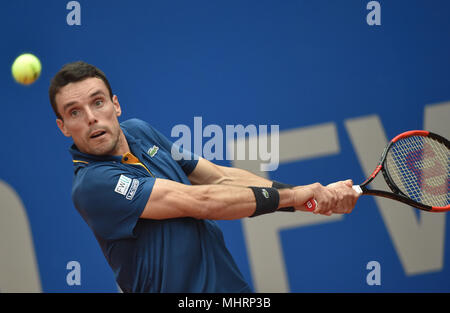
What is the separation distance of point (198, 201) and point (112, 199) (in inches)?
14.9

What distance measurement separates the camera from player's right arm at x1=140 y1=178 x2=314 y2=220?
8.17ft

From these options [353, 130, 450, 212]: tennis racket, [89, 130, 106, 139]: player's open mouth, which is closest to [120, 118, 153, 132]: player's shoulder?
[89, 130, 106, 139]: player's open mouth

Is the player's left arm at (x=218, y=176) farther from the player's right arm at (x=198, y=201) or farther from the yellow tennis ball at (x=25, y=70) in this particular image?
the yellow tennis ball at (x=25, y=70)

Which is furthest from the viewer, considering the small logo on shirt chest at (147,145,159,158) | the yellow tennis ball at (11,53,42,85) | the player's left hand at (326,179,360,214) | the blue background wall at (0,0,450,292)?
the blue background wall at (0,0,450,292)

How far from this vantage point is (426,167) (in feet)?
11.5

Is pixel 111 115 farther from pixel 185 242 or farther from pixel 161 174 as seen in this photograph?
pixel 185 242

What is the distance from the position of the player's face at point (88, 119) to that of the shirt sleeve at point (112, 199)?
159 mm

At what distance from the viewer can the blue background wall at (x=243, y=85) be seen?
4.42 meters

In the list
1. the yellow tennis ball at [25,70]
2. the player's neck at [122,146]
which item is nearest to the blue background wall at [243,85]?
the yellow tennis ball at [25,70]

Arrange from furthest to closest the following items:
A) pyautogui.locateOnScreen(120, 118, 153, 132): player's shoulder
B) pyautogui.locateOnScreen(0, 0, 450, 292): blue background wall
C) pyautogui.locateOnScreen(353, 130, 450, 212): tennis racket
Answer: pyautogui.locateOnScreen(0, 0, 450, 292): blue background wall → pyautogui.locateOnScreen(353, 130, 450, 212): tennis racket → pyautogui.locateOnScreen(120, 118, 153, 132): player's shoulder

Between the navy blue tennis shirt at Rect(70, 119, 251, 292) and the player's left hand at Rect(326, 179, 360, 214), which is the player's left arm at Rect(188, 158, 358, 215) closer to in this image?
the player's left hand at Rect(326, 179, 360, 214)

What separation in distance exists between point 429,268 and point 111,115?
3137 mm

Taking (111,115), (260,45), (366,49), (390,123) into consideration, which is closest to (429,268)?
(390,123)

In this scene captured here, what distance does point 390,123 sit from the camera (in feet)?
15.1
